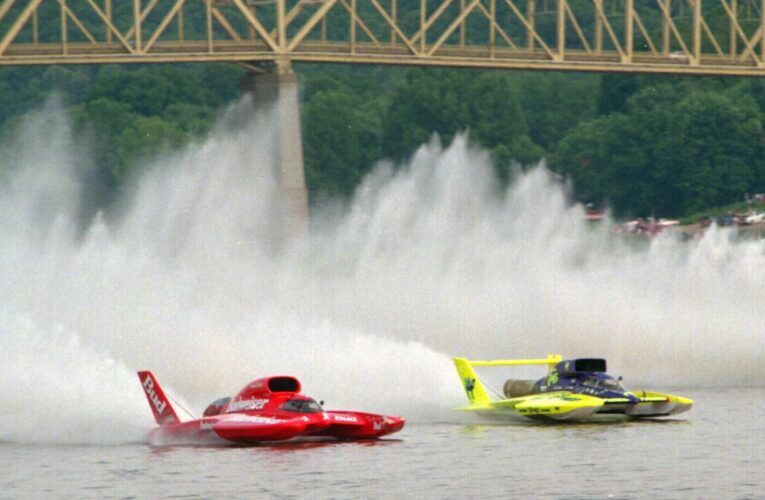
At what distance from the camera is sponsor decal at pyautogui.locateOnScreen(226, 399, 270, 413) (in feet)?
99.5

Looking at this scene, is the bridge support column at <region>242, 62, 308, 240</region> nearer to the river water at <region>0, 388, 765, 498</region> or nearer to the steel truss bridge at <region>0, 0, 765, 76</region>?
the steel truss bridge at <region>0, 0, 765, 76</region>

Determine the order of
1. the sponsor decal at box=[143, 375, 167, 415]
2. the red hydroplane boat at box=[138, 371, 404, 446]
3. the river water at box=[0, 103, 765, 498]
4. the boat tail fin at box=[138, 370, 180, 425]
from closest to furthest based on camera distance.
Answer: the river water at box=[0, 103, 765, 498] → the red hydroplane boat at box=[138, 371, 404, 446] → the boat tail fin at box=[138, 370, 180, 425] → the sponsor decal at box=[143, 375, 167, 415]

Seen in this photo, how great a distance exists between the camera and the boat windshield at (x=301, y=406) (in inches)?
1185

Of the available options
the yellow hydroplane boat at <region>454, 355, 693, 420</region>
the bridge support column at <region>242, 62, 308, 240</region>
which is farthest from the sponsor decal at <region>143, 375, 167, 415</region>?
the bridge support column at <region>242, 62, 308, 240</region>

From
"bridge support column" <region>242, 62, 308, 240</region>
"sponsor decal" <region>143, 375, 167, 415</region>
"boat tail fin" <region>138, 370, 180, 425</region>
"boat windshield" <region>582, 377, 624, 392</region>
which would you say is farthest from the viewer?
"bridge support column" <region>242, 62, 308, 240</region>

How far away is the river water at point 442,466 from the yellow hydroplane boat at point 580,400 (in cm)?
24

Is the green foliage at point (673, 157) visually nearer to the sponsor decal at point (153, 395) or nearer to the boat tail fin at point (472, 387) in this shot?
the boat tail fin at point (472, 387)

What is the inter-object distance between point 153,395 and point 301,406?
2.67 meters

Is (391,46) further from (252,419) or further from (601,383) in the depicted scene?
(252,419)

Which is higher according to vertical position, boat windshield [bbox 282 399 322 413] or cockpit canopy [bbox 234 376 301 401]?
cockpit canopy [bbox 234 376 301 401]

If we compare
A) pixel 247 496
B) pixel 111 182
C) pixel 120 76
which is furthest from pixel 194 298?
pixel 120 76

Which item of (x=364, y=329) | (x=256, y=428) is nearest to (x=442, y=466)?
(x=256, y=428)

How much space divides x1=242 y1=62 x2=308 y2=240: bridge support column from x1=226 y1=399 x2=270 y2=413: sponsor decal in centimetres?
2454

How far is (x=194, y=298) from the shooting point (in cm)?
4612
